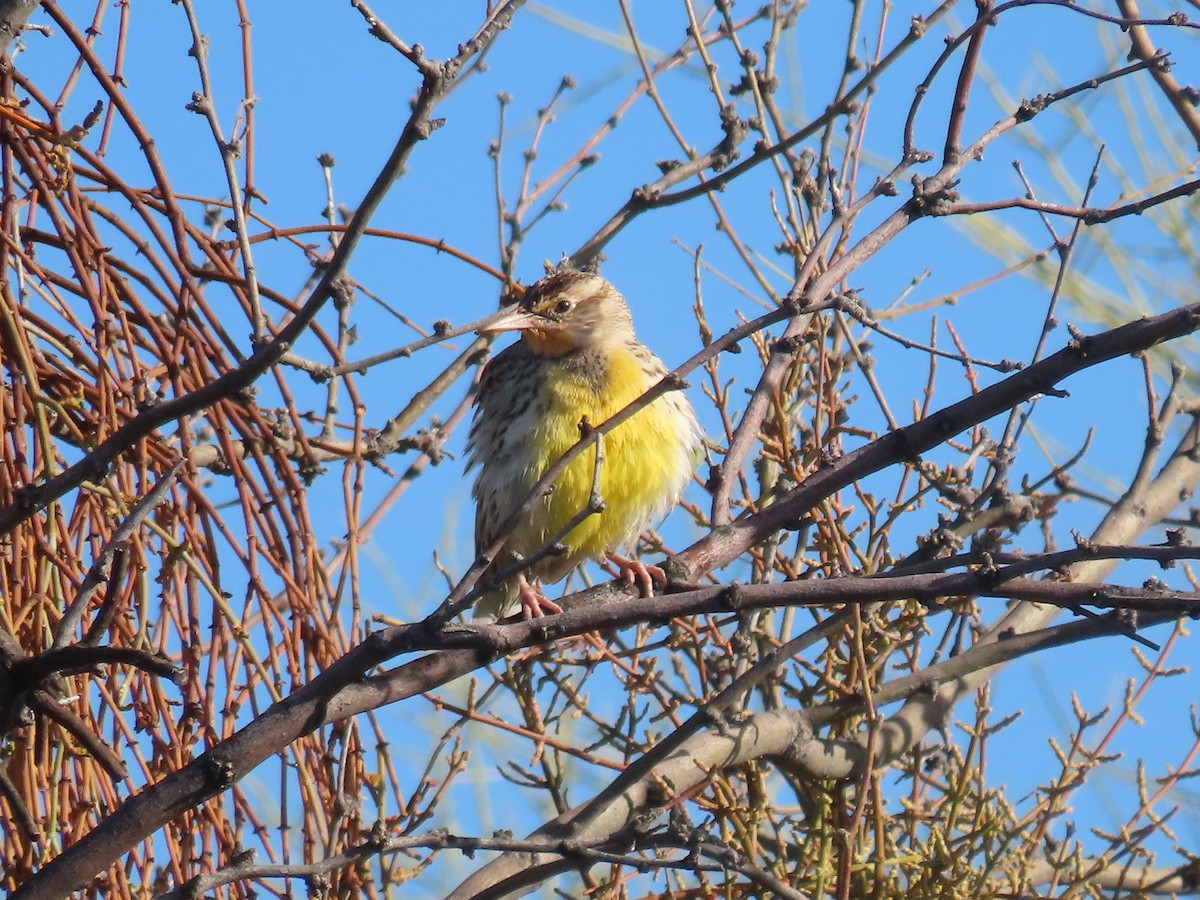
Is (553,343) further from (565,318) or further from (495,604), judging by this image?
(495,604)

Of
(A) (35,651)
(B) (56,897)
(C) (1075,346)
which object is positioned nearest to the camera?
(B) (56,897)

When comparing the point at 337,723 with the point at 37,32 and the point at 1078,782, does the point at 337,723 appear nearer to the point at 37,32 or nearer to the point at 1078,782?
the point at 37,32

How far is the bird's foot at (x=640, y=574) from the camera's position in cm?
376

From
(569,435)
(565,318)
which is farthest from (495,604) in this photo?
(565,318)

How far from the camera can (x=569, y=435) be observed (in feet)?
15.4

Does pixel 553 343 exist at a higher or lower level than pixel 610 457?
higher

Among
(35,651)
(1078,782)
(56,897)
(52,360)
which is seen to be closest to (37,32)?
(52,360)

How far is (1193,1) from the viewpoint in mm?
3629

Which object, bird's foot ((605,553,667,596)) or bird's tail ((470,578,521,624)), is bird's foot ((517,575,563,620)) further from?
bird's tail ((470,578,521,624))

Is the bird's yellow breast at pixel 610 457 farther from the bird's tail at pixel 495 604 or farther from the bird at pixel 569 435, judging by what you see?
the bird's tail at pixel 495 604

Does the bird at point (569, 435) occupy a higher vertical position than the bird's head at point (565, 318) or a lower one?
lower

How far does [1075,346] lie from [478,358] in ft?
8.76

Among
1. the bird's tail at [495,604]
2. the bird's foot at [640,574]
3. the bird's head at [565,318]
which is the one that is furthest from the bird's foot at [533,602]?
the bird's head at [565,318]

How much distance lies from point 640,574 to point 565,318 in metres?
1.09
